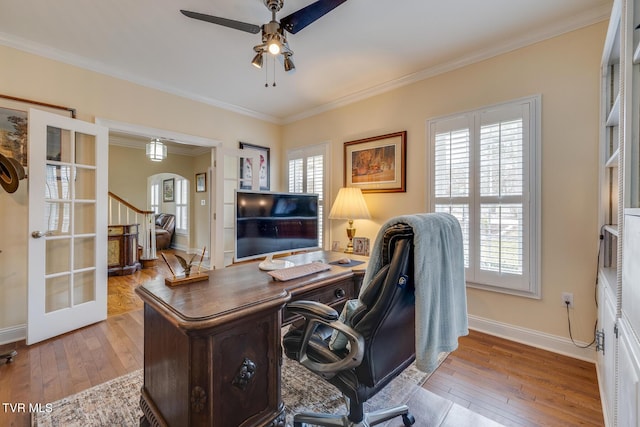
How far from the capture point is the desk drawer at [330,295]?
151 cm

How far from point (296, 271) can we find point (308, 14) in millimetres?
1662

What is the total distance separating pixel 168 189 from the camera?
730 cm

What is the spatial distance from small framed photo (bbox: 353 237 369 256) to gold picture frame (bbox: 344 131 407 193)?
686 millimetres

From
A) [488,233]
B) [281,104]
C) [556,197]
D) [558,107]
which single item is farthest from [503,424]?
[281,104]

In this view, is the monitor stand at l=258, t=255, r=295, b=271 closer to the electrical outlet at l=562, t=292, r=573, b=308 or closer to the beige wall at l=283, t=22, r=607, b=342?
the beige wall at l=283, t=22, r=607, b=342

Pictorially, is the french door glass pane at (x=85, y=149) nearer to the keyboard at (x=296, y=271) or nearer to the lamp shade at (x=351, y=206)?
the keyboard at (x=296, y=271)

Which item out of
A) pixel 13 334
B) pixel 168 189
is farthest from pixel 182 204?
pixel 13 334

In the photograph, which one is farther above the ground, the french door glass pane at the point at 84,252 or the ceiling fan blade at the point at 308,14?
the ceiling fan blade at the point at 308,14

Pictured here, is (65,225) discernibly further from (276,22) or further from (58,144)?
(276,22)

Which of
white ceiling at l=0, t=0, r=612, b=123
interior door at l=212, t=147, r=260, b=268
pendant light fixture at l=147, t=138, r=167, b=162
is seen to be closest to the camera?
white ceiling at l=0, t=0, r=612, b=123

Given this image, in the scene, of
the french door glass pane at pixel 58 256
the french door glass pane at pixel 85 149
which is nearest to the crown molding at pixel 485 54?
the french door glass pane at pixel 85 149

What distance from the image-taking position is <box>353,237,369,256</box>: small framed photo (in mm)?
2930

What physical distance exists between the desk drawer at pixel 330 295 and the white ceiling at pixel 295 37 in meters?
1.95

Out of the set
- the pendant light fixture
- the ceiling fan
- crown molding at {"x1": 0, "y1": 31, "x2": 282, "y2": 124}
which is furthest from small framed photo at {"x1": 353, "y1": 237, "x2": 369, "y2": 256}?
the pendant light fixture
